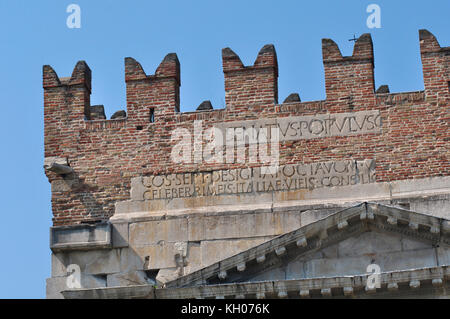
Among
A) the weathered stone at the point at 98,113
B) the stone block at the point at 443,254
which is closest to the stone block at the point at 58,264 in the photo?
the weathered stone at the point at 98,113

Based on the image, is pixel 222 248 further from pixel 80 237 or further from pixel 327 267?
pixel 80 237

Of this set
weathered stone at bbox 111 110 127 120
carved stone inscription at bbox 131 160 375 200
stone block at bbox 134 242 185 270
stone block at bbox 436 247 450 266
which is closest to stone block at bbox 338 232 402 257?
stone block at bbox 436 247 450 266

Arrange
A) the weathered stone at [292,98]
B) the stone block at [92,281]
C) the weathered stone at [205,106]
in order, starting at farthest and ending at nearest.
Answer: the weathered stone at [205,106]
the weathered stone at [292,98]
the stone block at [92,281]

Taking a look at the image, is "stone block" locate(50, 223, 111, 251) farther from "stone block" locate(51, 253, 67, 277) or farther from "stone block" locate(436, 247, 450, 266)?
"stone block" locate(436, 247, 450, 266)

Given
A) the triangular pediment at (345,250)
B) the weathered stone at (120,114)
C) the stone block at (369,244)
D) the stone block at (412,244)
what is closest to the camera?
the triangular pediment at (345,250)

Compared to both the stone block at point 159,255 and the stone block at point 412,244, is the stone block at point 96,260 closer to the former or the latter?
the stone block at point 159,255

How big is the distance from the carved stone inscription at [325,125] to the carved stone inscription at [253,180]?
0.63 meters

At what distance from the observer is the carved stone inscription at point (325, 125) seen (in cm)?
2502

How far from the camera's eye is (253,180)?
25.0 metres

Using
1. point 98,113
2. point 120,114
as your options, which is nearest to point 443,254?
point 120,114

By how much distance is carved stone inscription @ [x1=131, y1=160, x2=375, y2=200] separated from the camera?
24.7 meters

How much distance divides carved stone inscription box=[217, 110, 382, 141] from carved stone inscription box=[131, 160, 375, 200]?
2.06 ft
